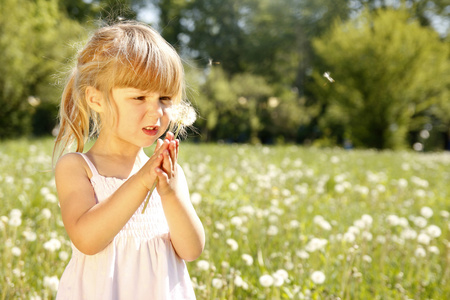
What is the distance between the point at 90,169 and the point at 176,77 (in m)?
0.41

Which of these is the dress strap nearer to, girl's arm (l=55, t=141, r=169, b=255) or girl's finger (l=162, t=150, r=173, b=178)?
girl's arm (l=55, t=141, r=169, b=255)

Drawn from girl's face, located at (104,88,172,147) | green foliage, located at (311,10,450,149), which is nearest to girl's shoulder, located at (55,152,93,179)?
girl's face, located at (104,88,172,147)

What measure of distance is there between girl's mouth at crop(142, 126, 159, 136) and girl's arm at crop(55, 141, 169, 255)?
0.18m

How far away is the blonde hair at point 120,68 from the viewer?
1.57 m

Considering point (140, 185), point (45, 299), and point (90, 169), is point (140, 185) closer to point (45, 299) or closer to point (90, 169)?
point (90, 169)

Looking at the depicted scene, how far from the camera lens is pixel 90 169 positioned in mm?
1604

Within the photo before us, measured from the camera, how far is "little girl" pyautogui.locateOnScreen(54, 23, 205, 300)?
4.92 feet

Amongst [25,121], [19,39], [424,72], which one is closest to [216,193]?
[19,39]

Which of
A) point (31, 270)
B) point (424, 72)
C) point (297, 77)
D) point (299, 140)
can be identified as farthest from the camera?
point (297, 77)

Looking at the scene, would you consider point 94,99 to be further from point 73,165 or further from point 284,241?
point 284,241

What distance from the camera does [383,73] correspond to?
75.8 feet

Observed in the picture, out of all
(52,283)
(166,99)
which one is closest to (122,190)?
(166,99)

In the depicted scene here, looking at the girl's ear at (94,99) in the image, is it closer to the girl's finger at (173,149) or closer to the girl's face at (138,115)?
the girl's face at (138,115)

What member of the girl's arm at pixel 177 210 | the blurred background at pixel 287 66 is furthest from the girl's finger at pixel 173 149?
the blurred background at pixel 287 66
